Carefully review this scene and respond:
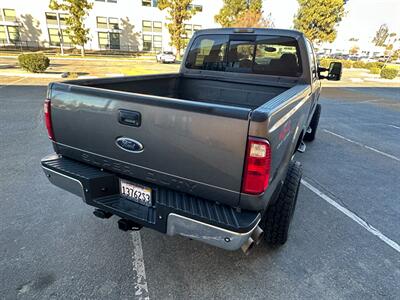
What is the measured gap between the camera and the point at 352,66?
125 ft

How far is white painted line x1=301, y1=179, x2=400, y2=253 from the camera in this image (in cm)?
284

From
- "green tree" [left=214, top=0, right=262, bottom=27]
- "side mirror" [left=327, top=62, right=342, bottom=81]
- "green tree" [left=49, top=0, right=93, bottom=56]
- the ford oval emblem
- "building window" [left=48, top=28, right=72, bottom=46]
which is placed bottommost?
the ford oval emblem

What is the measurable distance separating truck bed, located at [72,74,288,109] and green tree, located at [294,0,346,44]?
26.4 meters

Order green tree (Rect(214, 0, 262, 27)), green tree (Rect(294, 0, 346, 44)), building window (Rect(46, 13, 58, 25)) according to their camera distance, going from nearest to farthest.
A: 1. green tree (Rect(294, 0, 346, 44))
2. building window (Rect(46, 13, 58, 25))
3. green tree (Rect(214, 0, 262, 27))

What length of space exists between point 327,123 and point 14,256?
8.22 metres

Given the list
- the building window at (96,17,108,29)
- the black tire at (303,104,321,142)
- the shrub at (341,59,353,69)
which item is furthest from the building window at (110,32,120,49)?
the black tire at (303,104,321,142)

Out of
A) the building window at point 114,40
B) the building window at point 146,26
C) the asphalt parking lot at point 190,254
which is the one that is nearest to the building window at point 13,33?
the building window at point 114,40

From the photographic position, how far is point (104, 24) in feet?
121

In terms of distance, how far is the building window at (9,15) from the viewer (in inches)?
1325

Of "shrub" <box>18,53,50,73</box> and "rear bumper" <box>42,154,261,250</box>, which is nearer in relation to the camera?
"rear bumper" <box>42,154,261,250</box>

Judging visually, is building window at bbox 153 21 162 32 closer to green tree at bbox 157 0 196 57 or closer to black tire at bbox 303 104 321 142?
green tree at bbox 157 0 196 57

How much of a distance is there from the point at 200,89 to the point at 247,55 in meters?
0.86

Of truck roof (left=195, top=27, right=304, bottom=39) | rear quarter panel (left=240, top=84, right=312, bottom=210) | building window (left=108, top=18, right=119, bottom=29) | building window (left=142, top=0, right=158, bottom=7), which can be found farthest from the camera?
building window (left=142, top=0, right=158, bottom=7)

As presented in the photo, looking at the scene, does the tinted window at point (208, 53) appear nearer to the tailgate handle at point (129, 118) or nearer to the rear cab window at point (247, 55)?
the rear cab window at point (247, 55)
